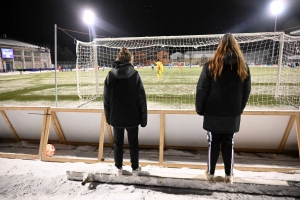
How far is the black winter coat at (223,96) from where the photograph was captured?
2.28 m

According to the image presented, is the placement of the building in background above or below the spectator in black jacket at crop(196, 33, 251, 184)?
above

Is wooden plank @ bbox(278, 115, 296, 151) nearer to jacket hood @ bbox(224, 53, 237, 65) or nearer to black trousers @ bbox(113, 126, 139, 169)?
jacket hood @ bbox(224, 53, 237, 65)

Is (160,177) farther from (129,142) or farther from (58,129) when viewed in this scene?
(58,129)

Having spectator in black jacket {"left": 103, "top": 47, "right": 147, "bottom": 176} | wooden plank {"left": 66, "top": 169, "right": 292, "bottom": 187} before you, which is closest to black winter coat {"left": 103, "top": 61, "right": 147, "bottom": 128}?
spectator in black jacket {"left": 103, "top": 47, "right": 147, "bottom": 176}

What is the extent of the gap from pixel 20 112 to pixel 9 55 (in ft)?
190

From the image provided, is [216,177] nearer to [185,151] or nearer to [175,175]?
[175,175]

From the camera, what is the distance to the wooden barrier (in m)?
3.64

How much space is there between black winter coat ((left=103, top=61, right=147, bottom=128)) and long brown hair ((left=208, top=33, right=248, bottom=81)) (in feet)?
3.01

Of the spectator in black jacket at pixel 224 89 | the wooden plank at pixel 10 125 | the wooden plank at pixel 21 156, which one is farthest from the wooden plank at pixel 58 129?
the spectator in black jacket at pixel 224 89

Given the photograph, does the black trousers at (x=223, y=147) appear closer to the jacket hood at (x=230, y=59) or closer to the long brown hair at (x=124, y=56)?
the jacket hood at (x=230, y=59)

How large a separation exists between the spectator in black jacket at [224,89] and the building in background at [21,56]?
49.3m

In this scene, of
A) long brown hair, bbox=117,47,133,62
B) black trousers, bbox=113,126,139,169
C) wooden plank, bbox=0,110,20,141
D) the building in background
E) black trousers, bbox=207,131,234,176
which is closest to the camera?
black trousers, bbox=207,131,234,176

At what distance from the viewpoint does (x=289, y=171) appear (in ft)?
10.5

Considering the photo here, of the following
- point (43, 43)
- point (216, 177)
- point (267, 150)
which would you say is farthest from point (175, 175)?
point (43, 43)
